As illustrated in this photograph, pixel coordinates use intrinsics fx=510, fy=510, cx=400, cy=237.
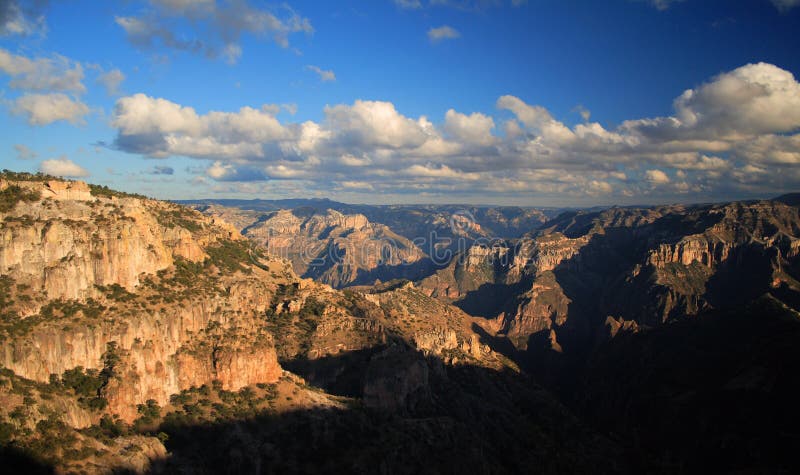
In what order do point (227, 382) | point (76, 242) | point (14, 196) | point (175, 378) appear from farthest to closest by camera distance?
point (227, 382) → point (175, 378) → point (14, 196) → point (76, 242)

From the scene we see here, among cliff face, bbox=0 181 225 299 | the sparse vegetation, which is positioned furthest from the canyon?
the sparse vegetation

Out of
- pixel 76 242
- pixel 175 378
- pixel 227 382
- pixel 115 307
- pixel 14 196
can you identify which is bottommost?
pixel 227 382

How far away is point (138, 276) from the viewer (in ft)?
299

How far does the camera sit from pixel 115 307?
81812 millimetres

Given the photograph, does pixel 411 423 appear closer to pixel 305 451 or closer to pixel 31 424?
pixel 305 451

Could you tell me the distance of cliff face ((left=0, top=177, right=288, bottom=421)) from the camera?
237 ft

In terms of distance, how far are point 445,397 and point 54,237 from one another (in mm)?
91978

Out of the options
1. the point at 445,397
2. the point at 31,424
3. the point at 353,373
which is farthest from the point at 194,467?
the point at 445,397

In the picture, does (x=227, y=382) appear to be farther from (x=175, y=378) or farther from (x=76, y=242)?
(x=76, y=242)

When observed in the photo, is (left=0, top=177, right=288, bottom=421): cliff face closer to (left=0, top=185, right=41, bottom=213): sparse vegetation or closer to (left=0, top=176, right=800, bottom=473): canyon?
(left=0, top=176, right=800, bottom=473): canyon

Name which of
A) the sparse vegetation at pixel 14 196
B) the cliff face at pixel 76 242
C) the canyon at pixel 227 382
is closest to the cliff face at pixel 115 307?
the cliff face at pixel 76 242

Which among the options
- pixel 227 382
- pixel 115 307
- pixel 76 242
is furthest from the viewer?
pixel 227 382

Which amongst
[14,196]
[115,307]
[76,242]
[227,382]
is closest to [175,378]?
[227,382]

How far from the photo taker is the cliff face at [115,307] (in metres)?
72.1
